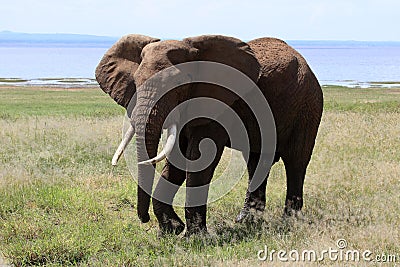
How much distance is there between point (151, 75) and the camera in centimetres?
640

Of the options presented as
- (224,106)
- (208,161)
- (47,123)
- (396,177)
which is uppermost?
(224,106)

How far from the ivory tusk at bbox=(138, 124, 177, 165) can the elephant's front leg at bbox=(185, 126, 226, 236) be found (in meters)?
0.71

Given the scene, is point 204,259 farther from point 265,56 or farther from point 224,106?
point 265,56

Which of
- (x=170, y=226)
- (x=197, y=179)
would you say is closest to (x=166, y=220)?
(x=170, y=226)

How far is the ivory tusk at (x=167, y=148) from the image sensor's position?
607 centimetres

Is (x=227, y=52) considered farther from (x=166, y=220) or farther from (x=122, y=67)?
(x=166, y=220)

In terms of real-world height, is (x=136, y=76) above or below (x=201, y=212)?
above

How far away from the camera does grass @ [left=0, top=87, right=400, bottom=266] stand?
6828 mm

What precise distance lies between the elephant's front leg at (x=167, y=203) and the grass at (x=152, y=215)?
17 cm

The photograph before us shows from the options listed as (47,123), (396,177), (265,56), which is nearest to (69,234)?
(265,56)

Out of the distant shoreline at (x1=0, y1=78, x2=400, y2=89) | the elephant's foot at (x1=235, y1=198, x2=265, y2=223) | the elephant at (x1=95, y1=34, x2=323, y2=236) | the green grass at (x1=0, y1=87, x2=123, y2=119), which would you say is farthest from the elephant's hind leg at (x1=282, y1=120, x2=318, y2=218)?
the distant shoreline at (x1=0, y1=78, x2=400, y2=89)

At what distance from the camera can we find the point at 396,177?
10797 mm

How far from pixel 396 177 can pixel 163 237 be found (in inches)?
202

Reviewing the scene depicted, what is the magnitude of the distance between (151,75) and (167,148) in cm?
76
